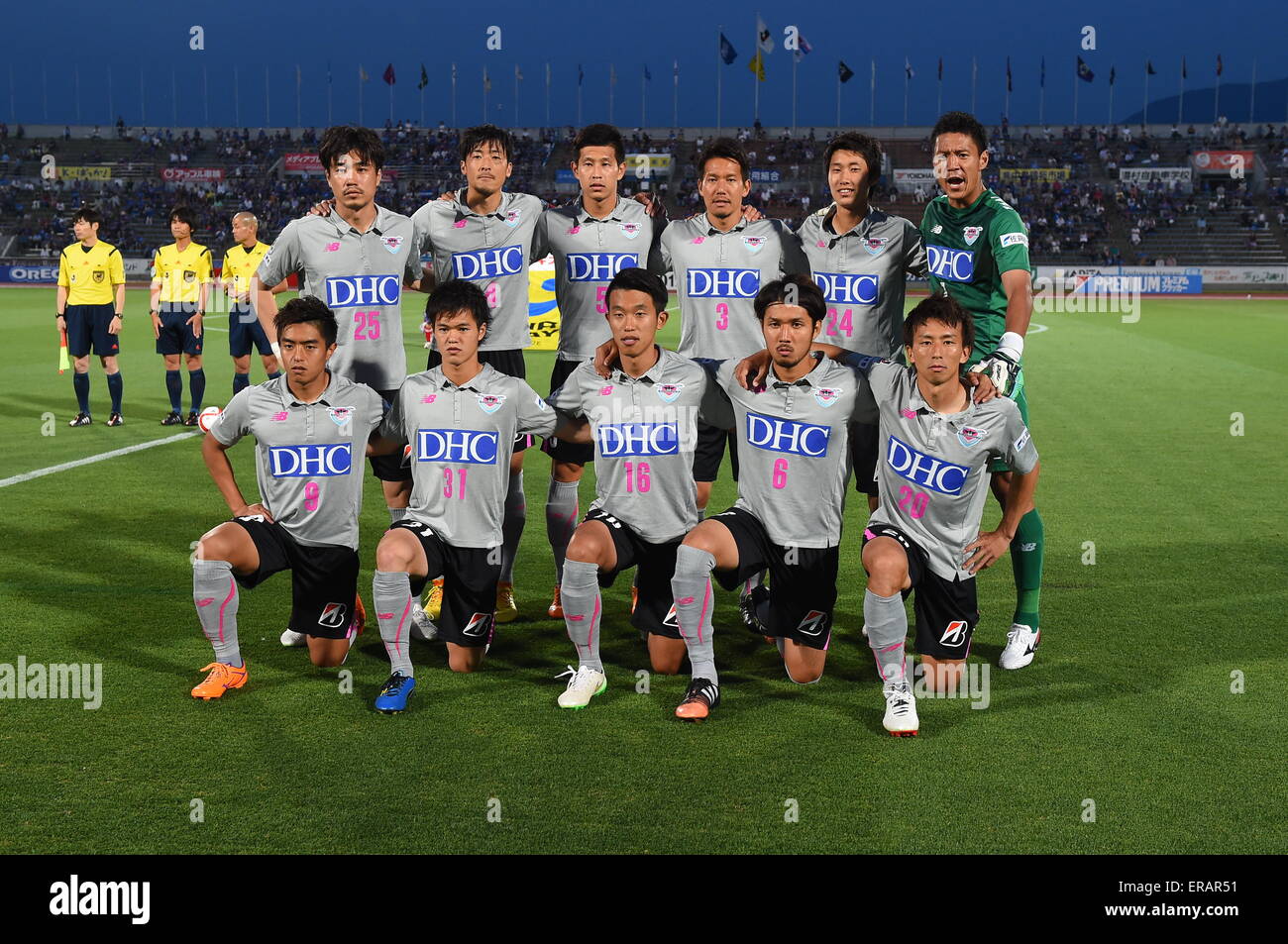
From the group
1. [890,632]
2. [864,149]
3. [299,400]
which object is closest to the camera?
[890,632]

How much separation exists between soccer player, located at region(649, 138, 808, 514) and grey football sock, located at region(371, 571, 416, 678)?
5.38ft

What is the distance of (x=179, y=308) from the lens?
12359mm

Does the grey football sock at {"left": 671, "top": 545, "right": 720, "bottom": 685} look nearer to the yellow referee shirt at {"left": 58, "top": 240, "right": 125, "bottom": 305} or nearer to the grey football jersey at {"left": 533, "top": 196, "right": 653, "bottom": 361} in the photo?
the grey football jersey at {"left": 533, "top": 196, "right": 653, "bottom": 361}

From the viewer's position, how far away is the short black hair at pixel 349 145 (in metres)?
5.73

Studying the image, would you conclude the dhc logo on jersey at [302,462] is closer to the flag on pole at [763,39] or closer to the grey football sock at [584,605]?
the grey football sock at [584,605]

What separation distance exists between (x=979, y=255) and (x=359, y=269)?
2873 millimetres

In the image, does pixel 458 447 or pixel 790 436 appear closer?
pixel 790 436

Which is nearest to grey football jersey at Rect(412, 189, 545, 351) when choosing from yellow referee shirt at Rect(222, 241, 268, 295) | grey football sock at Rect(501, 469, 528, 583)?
grey football sock at Rect(501, 469, 528, 583)

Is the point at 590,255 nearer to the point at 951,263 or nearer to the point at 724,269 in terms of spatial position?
the point at 724,269

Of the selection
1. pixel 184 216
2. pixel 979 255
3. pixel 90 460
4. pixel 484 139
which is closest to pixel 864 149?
pixel 979 255

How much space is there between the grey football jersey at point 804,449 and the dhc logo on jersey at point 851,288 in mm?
629

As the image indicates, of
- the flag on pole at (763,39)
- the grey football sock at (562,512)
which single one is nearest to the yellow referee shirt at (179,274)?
the grey football sock at (562,512)

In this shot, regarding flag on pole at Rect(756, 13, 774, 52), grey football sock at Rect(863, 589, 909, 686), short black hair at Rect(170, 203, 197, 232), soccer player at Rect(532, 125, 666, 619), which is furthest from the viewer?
flag on pole at Rect(756, 13, 774, 52)

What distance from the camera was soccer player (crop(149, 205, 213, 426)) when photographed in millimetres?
12336
